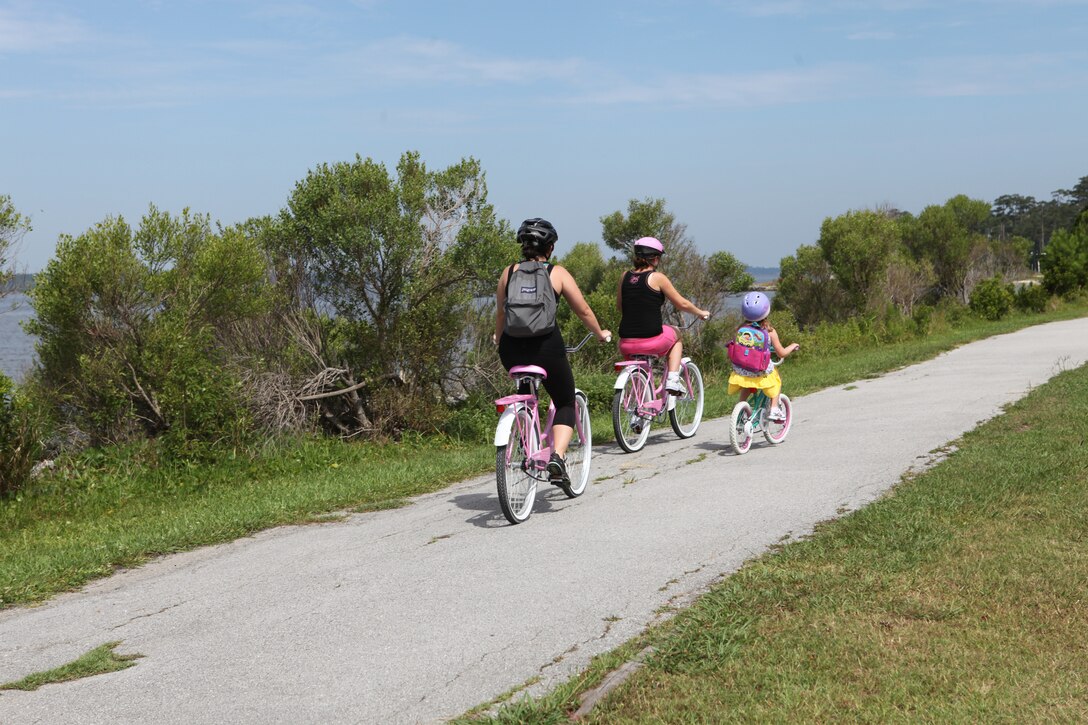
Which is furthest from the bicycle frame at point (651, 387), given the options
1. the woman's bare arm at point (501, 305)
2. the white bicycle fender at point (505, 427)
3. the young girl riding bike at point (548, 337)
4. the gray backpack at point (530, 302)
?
the white bicycle fender at point (505, 427)

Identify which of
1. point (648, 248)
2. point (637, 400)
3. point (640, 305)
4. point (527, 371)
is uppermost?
point (648, 248)

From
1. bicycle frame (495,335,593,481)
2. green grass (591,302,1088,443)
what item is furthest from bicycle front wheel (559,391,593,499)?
green grass (591,302,1088,443)

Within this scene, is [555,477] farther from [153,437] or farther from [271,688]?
[153,437]

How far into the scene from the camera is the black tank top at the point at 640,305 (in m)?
9.74

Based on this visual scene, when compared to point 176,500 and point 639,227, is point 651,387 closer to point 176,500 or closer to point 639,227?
point 176,500

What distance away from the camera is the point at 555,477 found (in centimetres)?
738

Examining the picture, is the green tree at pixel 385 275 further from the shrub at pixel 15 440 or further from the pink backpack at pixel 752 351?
the pink backpack at pixel 752 351

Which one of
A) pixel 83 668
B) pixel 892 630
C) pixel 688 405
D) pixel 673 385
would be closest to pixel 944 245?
pixel 688 405

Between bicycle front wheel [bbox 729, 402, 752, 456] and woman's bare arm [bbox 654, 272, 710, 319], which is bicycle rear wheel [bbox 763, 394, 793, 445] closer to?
bicycle front wheel [bbox 729, 402, 752, 456]

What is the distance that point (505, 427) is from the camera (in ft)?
21.9

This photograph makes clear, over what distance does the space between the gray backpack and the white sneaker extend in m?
3.27

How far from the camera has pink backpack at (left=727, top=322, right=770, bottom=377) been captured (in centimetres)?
939

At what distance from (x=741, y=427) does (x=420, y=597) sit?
4.98 metres

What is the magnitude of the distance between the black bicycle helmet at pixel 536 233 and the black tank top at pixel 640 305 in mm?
2793
